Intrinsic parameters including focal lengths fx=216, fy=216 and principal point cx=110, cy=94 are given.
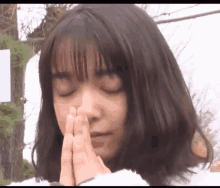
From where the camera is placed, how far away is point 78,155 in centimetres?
39

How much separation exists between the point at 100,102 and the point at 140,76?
0.10 meters

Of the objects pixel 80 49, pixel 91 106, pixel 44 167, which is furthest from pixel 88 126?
pixel 44 167

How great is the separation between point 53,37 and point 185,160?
0.40 metres

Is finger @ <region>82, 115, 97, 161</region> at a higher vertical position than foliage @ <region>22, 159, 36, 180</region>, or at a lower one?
higher

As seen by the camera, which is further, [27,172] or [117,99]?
[27,172]

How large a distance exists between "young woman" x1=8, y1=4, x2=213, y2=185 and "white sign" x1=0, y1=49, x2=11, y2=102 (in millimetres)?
200

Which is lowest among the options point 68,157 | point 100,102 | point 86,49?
point 68,157

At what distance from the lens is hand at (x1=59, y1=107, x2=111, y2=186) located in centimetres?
39

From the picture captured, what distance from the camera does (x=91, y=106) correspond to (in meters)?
0.42

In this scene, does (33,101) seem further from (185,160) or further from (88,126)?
(185,160)

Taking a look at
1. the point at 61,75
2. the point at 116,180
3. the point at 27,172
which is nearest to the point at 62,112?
the point at 61,75

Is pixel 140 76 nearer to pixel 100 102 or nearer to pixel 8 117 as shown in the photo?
pixel 100 102

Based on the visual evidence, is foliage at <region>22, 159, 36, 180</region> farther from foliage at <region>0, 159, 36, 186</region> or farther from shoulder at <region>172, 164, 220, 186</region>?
shoulder at <region>172, 164, 220, 186</region>

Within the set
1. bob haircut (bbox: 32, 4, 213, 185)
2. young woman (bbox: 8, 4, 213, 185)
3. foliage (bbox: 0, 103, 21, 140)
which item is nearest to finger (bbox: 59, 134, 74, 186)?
young woman (bbox: 8, 4, 213, 185)
